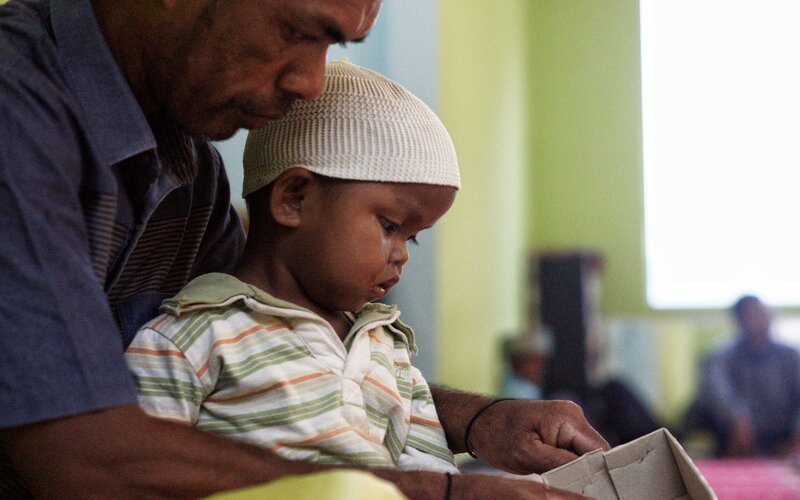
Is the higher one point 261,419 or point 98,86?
A: point 98,86

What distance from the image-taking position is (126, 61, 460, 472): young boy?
111 centimetres

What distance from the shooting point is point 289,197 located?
129cm

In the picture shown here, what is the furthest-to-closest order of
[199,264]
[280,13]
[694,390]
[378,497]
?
1. [694,390]
2. [199,264]
3. [280,13]
4. [378,497]

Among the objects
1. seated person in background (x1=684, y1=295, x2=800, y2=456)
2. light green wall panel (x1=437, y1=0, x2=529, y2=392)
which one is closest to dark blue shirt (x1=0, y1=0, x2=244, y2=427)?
light green wall panel (x1=437, y1=0, x2=529, y2=392)

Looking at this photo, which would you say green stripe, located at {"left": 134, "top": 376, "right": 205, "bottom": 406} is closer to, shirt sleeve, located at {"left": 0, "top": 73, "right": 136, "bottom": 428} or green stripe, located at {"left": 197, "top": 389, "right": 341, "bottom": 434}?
green stripe, located at {"left": 197, "top": 389, "right": 341, "bottom": 434}

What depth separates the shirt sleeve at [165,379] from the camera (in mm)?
1066

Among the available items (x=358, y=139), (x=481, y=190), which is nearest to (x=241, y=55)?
(x=358, y=139)

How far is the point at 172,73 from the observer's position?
1120mm

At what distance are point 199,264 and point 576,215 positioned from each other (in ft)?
21.8

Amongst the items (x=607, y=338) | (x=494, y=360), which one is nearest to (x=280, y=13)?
(x=494, y=360)

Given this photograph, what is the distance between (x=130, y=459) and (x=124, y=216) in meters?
0.36

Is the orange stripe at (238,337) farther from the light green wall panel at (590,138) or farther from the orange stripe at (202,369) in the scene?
the light green wall panel at (590,138)

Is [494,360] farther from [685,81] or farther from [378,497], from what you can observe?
[378,497]

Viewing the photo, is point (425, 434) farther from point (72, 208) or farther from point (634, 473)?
point (72, 208)
